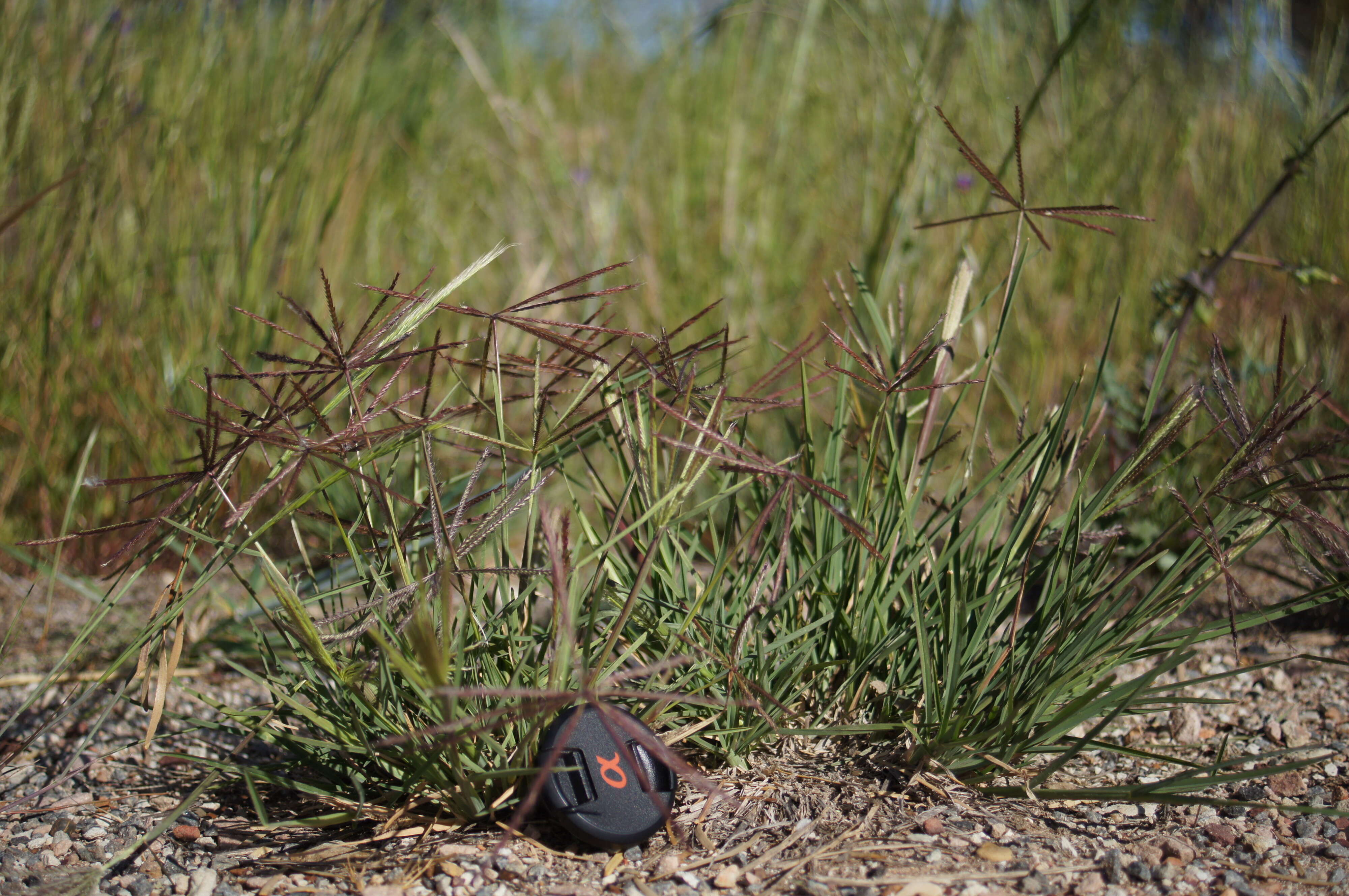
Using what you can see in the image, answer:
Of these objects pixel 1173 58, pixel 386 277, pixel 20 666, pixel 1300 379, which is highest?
pixel 1173 58

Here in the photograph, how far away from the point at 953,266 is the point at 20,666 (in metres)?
2.21

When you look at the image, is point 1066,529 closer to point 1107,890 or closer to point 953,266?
point 1107,890

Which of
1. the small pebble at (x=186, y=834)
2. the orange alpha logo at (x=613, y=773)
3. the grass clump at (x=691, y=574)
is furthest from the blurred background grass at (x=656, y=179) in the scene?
the orange alpha logo at (x=613, y=773)

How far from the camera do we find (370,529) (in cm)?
108

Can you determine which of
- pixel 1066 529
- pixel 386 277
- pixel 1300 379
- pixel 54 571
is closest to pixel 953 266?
pixel 1300 379

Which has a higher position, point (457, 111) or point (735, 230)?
point (457, 111)

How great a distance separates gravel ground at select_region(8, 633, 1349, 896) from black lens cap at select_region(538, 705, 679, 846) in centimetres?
5

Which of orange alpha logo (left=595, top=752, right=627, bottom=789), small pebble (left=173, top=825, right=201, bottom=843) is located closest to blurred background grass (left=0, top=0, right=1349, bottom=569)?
small pebble (left=173, top=825, right=201, bottom=843)

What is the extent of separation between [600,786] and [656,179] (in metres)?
2.89

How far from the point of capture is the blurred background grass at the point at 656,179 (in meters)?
2.08

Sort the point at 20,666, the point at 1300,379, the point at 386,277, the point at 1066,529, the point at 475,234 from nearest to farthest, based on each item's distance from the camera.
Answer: the point at 1066,529 → the point at 20,666 → the point at 1300,379 → the point at 386,277 → the point at 475,234

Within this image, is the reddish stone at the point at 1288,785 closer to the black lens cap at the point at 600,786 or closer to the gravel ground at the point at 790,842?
the gravel ground at the point at 790,842

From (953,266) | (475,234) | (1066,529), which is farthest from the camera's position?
(475,234)

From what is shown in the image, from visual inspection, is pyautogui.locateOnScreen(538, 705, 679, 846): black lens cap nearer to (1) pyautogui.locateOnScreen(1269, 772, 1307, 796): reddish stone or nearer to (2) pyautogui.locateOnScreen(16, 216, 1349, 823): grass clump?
(2) pyautogui.locateOnScreen(16, 216, 1349, 823): grass clump
